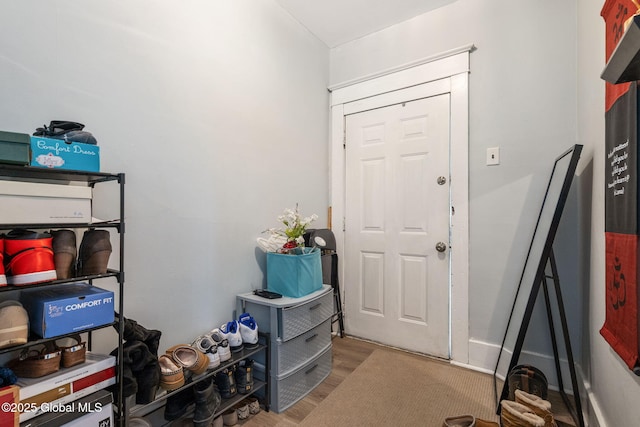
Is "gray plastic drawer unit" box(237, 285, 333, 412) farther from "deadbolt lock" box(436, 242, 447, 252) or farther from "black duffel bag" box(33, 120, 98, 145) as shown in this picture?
"black duffel bag" box(33, 120, 98, 145)

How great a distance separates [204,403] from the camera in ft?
4.75

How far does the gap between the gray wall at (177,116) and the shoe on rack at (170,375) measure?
0.92 feet

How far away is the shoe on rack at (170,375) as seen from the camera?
4.33 ft

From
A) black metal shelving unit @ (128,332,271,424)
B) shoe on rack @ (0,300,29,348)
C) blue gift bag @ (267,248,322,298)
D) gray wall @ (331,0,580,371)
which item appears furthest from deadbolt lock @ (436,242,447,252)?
shoe on rack @ (0,300,29,348)

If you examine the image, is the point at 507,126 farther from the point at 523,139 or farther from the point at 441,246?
the point at 441,246

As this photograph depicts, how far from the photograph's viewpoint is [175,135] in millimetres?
1675

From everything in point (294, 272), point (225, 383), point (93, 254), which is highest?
point (93, 254)

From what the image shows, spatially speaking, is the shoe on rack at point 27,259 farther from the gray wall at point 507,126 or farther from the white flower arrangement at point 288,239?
the gray wall at point 507,126

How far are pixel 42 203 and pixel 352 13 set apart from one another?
8.20ft

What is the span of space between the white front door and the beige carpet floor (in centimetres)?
27

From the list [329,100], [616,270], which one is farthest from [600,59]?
[329,100]

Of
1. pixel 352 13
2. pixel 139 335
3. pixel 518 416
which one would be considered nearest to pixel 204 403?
pixel 139 335

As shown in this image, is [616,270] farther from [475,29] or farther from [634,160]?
[475,29]

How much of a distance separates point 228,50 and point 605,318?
8.21 ft
